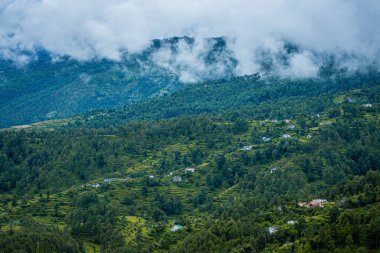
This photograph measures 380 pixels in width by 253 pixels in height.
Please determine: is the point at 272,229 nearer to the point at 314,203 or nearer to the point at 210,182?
the point at 314,203

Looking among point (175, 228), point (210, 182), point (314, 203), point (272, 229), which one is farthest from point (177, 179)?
point (272, 229)

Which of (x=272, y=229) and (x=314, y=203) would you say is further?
(x=314, y=203)

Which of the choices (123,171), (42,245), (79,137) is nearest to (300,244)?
(42,245)

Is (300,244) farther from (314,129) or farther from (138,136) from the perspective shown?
(138,136)

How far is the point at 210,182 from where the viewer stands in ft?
391

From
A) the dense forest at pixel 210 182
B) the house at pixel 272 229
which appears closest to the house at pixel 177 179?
the dense forest at pixel 210 182

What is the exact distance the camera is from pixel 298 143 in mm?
123000

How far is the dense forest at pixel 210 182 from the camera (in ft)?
228

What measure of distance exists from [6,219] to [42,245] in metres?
23.1

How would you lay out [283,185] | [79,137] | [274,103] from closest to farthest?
1. [283,185]
2. [79,137]
3. [274,103]

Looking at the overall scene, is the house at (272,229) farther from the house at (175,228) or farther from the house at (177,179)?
the house at (177,179)

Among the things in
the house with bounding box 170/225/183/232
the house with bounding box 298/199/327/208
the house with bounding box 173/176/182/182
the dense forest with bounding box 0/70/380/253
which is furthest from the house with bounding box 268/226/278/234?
the house with bounding box 173/176/182/182

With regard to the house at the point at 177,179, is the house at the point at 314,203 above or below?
below

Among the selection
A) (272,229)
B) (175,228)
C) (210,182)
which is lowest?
(175,228)
